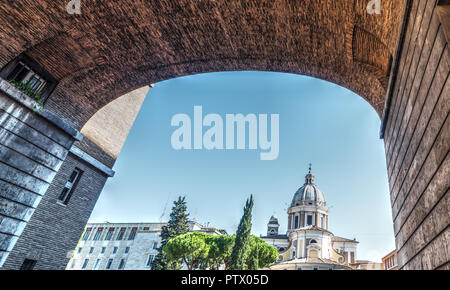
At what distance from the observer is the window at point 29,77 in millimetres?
5832

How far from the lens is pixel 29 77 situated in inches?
250

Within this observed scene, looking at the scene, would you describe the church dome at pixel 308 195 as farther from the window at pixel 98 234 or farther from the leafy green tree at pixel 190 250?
the window at pixel 98 234

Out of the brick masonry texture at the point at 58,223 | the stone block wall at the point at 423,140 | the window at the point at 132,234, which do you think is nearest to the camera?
the stone block wall at the point at 423,140

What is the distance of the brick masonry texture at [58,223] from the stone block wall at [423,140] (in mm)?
10067

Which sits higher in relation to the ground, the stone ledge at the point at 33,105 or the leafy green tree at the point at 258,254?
the leafy green tree at the point at 258,254

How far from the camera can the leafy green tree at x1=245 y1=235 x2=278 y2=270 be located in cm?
2758

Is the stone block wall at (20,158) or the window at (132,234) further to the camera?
the window at (132,234)

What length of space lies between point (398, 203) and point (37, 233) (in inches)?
404

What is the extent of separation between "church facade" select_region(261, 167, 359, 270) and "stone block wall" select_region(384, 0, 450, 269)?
36.7 metres

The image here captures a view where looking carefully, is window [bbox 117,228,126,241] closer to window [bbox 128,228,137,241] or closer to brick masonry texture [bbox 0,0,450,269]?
window [bbox 128,228,137,241]

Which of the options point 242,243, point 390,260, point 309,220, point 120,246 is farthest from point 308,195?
point 120,246

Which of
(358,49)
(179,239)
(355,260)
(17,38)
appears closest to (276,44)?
(358,49)

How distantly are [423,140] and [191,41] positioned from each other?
207 inches

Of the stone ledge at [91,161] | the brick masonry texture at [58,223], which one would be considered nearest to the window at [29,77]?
the stone ledge at [91,161]
